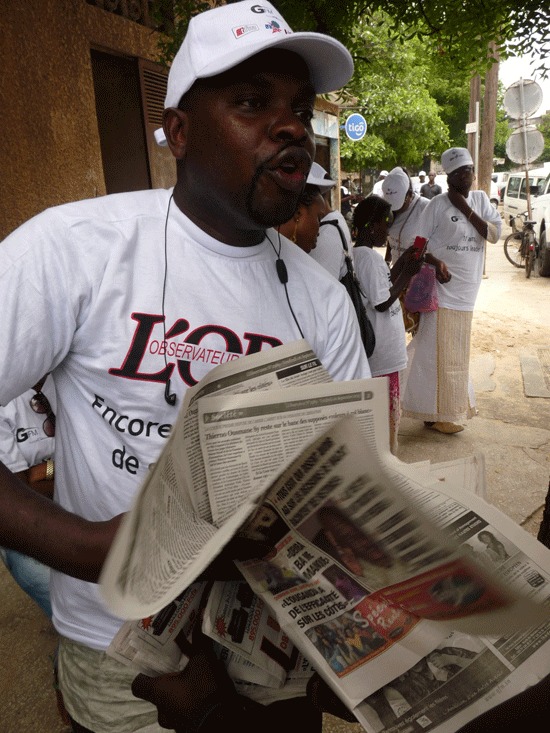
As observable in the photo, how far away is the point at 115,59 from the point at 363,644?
4.90m

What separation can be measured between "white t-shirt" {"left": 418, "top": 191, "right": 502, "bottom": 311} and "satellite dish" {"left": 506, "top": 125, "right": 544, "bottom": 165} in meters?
4.76

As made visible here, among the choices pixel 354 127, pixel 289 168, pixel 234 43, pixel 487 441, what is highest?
pixel 354 127

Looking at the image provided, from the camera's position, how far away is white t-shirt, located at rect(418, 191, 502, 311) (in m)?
4.34

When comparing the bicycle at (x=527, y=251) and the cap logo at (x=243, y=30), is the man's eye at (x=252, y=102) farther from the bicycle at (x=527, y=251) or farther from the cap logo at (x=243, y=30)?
the bicycle at (x=527, y=251)

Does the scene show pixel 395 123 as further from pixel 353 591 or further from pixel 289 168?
pixel 353 591

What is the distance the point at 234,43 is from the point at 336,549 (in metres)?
0.98

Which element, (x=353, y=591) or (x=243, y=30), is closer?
(x=353, y=591)

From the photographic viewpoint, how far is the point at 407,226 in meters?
4.68

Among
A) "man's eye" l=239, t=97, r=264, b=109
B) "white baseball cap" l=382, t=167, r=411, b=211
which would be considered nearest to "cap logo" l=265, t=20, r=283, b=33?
"man's eye" l=239, t=97, r=264, b=109

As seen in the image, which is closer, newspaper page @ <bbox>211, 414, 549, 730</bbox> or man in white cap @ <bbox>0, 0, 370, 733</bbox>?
newspaper page @ <bbox>211, 414, 549, 730</bbox>

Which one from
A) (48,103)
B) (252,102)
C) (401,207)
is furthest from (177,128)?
(401,207)

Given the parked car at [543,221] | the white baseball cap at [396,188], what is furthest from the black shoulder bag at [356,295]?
the parked car at [543,221]

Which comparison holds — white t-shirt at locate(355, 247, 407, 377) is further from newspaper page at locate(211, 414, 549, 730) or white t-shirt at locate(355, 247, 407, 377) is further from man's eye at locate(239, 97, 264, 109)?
newspaper page at locate(211, 414, 549, 730)

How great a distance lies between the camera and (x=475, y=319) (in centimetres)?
775
